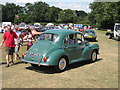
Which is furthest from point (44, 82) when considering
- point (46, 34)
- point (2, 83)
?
point (46, 34)

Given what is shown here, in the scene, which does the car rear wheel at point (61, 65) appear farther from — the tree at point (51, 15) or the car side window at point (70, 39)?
the tree at point (51, 15)

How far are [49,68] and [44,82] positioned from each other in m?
2.12

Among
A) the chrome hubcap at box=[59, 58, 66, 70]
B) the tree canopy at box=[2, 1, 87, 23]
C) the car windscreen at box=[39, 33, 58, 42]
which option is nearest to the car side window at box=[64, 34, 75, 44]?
the car windscreen at box=[39, 33, 58, 42]

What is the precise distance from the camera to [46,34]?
351 inches

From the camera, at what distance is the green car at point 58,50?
7664mm

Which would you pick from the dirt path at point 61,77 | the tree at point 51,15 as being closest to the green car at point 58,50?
the dirt path at point 61,77

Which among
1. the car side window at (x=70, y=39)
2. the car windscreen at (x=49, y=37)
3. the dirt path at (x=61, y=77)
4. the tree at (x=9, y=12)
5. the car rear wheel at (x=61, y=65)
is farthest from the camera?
the tree at (x=9, y=12)

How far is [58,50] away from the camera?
795 centimetres

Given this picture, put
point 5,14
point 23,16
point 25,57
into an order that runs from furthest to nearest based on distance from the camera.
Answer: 1. point 5,14
2. point 23,16
3. point 25,57

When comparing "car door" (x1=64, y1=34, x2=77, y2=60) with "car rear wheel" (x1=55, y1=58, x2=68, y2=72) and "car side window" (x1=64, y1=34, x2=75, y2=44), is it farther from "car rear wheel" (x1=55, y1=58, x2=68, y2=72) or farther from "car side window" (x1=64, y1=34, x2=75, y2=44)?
"car rear wheel" (x1=55, y1=58, x2=68, y2=72)

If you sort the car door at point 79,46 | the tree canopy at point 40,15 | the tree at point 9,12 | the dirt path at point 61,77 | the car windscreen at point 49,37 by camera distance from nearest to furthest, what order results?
the dirt path at point 61,77 → the car windscreen at point 49,37 → the car door at point 79,46 → the tree canopy at point 40,15 → the tree at point 9,12

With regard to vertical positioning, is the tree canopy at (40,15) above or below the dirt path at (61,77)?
above

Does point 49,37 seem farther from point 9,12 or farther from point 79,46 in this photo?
point 9,12

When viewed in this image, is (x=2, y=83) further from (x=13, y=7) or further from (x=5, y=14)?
(x=13, y=7)
